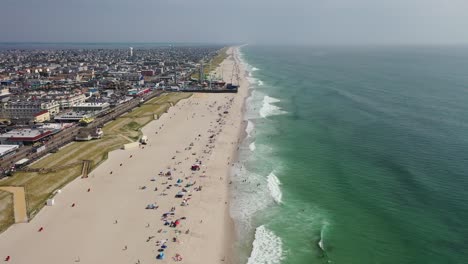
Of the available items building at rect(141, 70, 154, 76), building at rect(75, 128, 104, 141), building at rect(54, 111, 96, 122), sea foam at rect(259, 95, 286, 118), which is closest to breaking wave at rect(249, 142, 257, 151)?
sea foam at rect(259, 95, 286, 118)

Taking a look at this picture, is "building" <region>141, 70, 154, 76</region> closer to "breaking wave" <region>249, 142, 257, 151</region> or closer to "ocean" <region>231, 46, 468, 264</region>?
"ocean" <region>231, 46, 468, 264</region>

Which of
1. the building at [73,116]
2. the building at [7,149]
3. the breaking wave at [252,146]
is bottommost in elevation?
the building at [7,149]

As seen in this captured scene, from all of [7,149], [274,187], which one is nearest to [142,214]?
[274,187]

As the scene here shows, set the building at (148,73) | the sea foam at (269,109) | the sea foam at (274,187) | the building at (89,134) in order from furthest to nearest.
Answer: the building at (148,73), the sea foam at (269,109), the building at (89,134), the sea foam at (274,187)

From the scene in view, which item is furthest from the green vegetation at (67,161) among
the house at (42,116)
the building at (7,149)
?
the house at (42,116)

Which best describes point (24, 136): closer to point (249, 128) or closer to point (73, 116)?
point (73, 116)

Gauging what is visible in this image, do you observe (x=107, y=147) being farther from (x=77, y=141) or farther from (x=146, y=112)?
(x=146, y=112)

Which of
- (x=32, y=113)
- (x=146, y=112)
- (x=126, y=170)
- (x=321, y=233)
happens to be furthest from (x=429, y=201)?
(x=32, y=113)

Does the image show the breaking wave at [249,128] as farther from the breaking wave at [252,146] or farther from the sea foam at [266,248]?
the sea foam at [266,248]
